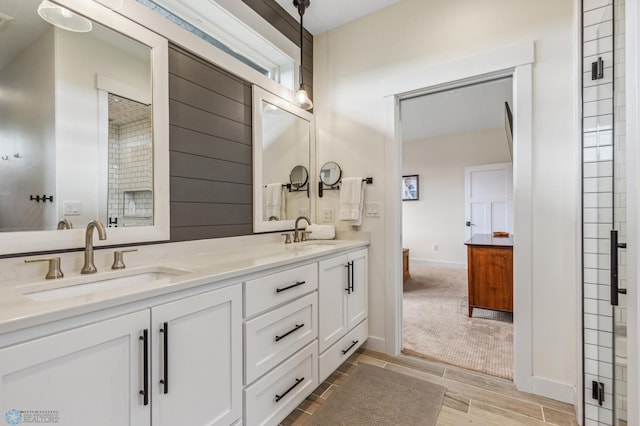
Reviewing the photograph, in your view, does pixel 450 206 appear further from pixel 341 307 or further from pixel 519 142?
pixel 341 307

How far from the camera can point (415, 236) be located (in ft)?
21.5

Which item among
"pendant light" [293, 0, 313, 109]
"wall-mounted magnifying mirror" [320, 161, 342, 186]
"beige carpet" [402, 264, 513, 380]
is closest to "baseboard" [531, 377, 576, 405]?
"beige carpet" [402, 264, 513, 380]

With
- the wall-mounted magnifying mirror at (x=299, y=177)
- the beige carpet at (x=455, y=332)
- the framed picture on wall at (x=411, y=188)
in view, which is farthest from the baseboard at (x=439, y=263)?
the wall-mounted magnifying mirror at (x=299, y=177)

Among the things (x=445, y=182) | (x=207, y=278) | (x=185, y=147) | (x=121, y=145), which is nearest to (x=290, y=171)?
(x=185, y=147)

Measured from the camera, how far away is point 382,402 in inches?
68.9

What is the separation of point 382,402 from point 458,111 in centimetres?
449

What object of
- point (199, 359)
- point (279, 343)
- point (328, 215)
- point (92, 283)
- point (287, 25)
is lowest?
point (279, 343)

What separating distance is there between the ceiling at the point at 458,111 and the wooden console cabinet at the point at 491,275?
1.76 meters

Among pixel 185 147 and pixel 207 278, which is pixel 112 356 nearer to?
pixel 207 278

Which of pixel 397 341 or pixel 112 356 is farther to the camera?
pixel 397 341

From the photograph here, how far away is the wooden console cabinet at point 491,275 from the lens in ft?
9.55

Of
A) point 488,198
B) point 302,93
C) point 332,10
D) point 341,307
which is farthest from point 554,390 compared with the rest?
point 488,198

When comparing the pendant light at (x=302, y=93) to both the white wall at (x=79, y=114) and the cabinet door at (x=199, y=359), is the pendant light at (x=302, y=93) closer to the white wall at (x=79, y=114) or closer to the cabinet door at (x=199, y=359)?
the white wall at (x=79, y=114)

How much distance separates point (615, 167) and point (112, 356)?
6.56 ft
